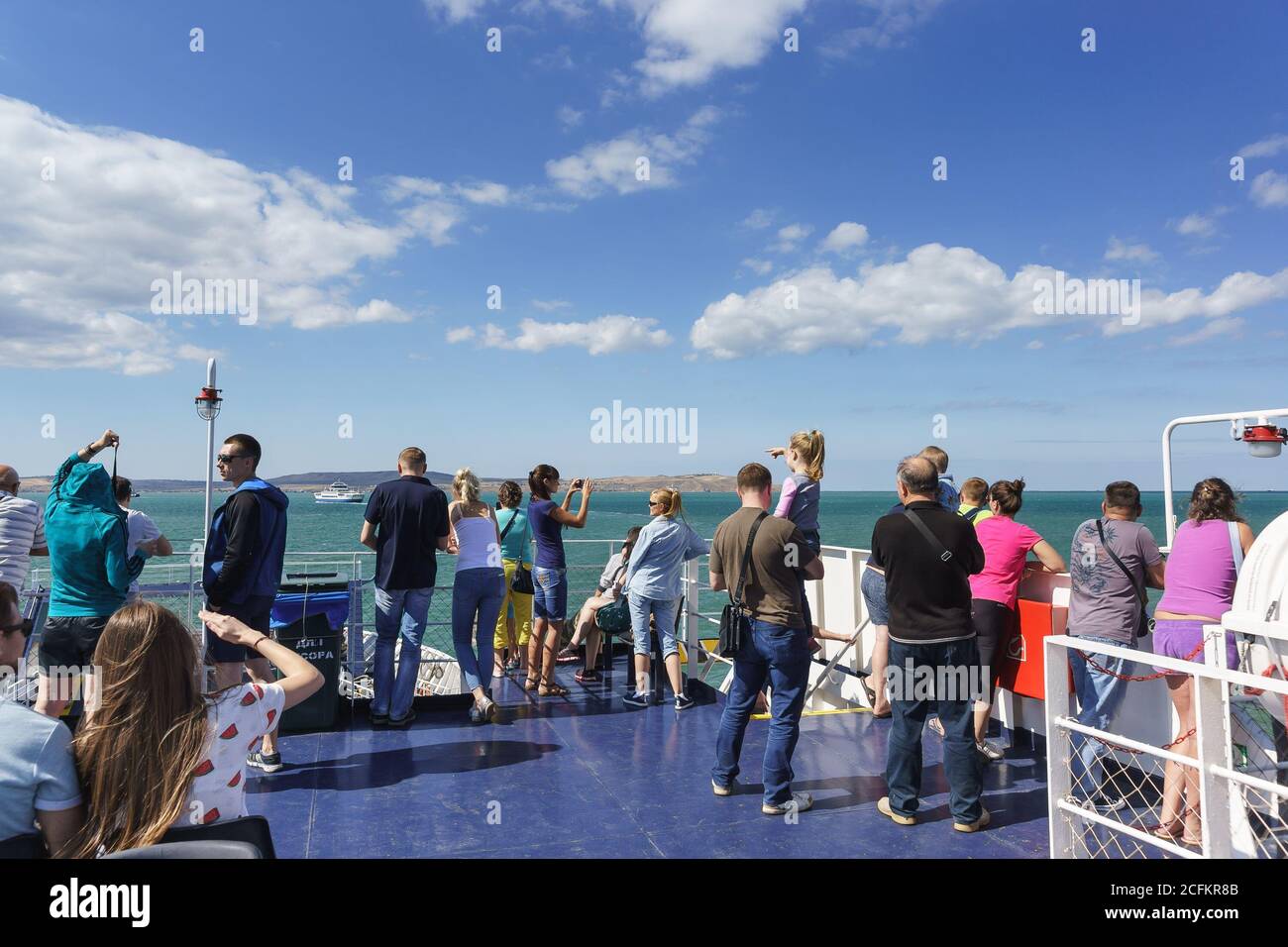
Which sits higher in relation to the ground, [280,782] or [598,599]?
[598,599]

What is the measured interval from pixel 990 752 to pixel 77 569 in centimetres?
533

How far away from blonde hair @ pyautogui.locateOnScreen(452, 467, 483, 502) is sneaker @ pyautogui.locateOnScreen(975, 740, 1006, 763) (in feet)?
12.3

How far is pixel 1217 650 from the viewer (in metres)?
3.42

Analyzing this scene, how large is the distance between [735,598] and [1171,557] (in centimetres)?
215

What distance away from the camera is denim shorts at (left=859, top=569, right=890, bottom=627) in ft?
18.0

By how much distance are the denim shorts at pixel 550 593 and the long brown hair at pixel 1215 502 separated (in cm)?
416

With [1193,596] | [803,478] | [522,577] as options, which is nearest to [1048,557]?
[1193,596]

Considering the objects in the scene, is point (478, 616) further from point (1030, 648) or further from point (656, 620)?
point (1030, 648)

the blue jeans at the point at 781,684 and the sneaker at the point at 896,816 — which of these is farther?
the blue jeans at the point at 781,684

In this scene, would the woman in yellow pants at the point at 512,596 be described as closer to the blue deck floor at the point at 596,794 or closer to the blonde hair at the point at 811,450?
the blue deck floor at the point at 596,794

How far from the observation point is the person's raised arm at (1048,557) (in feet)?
16.4

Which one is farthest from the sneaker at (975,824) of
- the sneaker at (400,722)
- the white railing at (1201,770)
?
the sneaker at (400,722)
